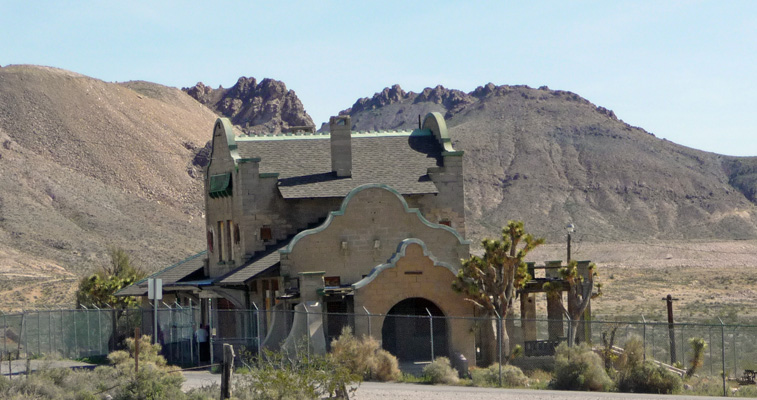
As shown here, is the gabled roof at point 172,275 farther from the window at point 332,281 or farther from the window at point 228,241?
the window at point 332,281

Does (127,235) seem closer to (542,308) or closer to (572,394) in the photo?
(542,308)

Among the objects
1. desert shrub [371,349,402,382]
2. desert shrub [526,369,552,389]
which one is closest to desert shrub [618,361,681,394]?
desert shrub [526,369,552,389]

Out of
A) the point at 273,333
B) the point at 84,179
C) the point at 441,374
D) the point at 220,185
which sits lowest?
the point at 441,374

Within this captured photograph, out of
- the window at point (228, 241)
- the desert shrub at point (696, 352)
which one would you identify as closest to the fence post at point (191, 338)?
the window at point (228, 241)

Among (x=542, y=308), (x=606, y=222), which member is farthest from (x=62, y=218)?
(x=606, y=222)

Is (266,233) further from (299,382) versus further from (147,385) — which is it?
(299,382)

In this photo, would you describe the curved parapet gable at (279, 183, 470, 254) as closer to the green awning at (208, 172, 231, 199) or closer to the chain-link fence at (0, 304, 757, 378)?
the chain-link fence at (0, 304, 757, 378)

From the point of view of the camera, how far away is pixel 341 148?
37781mm

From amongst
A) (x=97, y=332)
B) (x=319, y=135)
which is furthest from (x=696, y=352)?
(x=97, y=332)

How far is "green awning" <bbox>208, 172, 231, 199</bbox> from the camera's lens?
37844mm

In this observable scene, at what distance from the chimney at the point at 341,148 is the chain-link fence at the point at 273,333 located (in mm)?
6020

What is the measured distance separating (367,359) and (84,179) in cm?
8199

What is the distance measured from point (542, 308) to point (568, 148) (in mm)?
72831

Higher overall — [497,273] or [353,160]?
[353,160]
